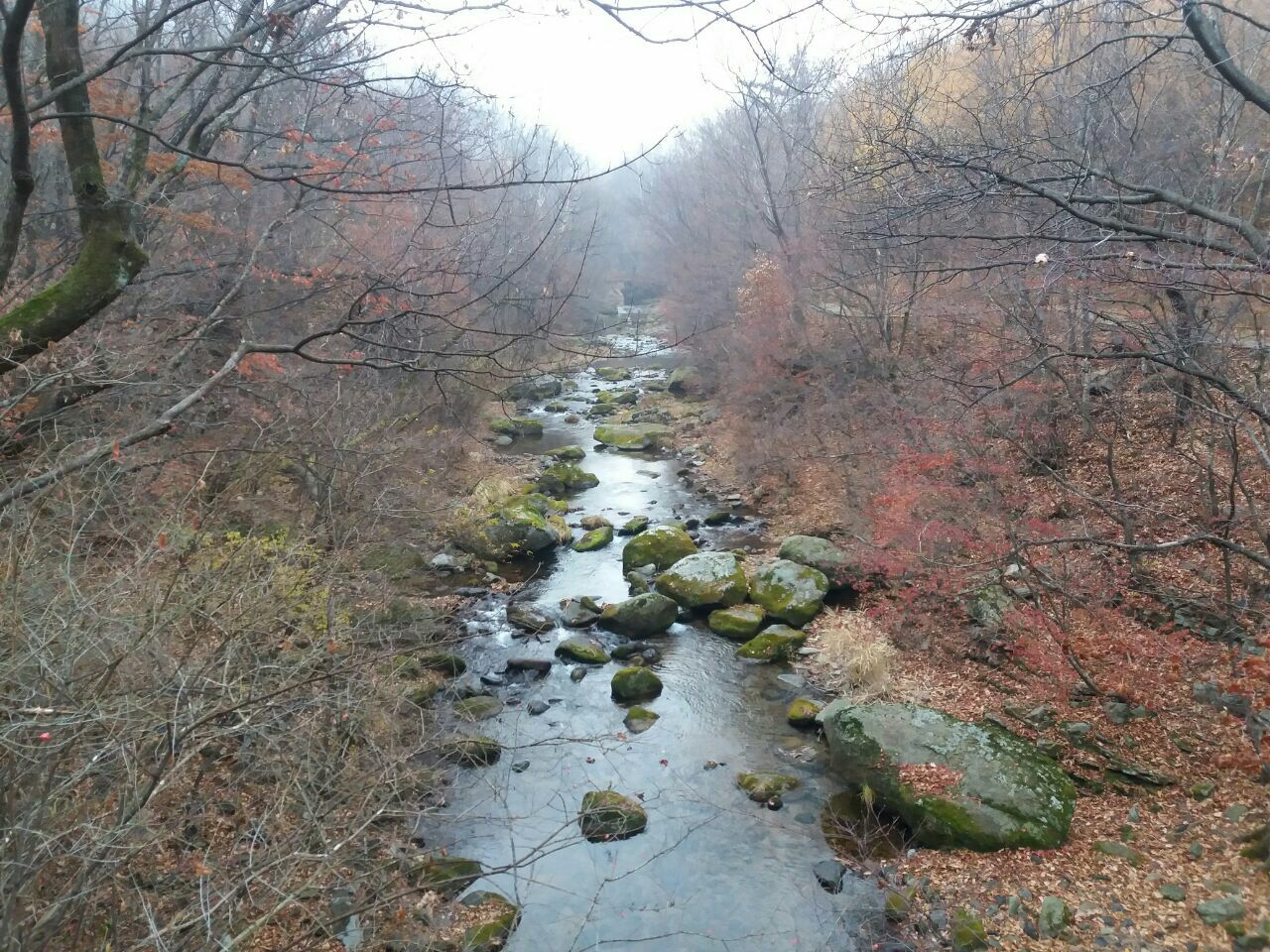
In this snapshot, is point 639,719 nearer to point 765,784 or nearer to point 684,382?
point 765,784

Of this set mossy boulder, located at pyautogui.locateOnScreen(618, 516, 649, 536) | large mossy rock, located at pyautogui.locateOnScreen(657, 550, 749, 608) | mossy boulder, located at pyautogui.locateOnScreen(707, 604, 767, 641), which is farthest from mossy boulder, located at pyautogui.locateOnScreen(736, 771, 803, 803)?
mossy boulder, located at pyautogui.locateOnScreen(618, 516, 649, 536)

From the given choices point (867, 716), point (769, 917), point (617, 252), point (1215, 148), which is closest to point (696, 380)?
point (1215, 148)

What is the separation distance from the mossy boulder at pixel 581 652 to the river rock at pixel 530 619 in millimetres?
577

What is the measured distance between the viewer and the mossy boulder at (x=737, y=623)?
37.2ft

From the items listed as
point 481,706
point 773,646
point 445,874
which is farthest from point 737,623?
point 445,874

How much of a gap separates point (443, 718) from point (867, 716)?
4405mm

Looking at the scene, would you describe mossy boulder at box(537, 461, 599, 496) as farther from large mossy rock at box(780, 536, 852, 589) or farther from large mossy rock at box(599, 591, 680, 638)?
large mossy rock at box(599, 591, 680, 638)

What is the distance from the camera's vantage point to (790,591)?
11.8m

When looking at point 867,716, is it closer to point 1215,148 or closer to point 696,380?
point 1215,148

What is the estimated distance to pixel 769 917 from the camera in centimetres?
631

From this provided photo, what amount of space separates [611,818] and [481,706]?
8.57ft

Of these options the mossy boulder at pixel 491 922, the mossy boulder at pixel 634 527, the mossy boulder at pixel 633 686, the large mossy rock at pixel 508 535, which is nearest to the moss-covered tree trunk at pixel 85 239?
the mossy boulder at pixel 491 922

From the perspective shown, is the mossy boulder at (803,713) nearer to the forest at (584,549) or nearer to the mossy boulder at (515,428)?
the forest at (584,549)

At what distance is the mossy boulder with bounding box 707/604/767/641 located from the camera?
37.2 feet
